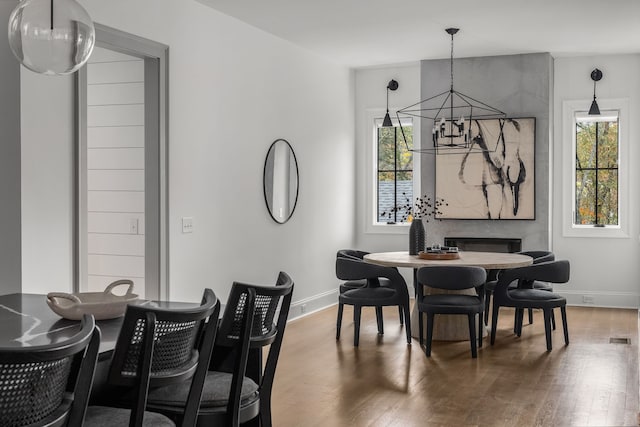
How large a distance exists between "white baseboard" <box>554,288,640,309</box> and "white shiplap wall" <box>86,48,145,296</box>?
4979mm

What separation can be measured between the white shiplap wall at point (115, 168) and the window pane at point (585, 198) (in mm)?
5082

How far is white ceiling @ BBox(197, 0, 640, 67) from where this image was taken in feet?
19.6

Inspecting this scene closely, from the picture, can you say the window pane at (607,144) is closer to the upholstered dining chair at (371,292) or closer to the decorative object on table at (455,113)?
the decorative object on table at (455,113)

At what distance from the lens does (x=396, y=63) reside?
8734mm

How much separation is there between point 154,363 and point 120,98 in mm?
3971

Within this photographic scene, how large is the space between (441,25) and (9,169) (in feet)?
13.6

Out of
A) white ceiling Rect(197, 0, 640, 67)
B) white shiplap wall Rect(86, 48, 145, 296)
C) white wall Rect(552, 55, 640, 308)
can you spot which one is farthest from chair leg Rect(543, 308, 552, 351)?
white shiplap wall Rect(86, 48, 145, 296)

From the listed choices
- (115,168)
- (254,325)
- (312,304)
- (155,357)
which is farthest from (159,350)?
(312,304)

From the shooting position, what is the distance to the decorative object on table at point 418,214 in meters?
6.61

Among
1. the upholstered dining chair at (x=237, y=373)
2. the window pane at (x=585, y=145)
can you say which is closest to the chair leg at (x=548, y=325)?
the window pane at (x=585, y=145)

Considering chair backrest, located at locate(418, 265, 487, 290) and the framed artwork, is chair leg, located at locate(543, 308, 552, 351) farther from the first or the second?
the framed artwork

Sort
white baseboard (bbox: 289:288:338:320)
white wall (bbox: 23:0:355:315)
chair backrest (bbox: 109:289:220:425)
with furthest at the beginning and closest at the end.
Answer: white baseboard (bbox: 289:288:338:320) → white wall (bbox: 23:0:355:315) → chair backrest (bbox: 109:289:220:425)

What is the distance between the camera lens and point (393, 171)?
908 centimetres

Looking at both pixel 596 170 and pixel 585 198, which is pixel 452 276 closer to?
pixel 585 198
